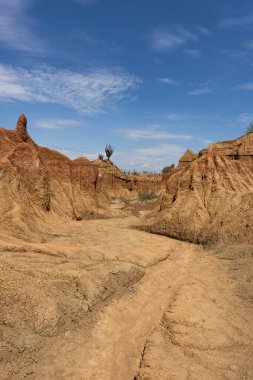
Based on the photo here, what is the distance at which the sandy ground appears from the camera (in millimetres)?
6152

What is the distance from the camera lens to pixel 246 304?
336 inches

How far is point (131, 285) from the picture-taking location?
995 cm

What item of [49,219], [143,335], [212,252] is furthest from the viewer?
[49,219]

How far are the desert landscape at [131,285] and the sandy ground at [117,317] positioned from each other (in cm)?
2

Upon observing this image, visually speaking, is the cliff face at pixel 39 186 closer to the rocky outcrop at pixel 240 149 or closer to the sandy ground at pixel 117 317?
the sandy ground at pixel 117 317

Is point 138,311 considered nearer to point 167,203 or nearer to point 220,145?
point 167,203

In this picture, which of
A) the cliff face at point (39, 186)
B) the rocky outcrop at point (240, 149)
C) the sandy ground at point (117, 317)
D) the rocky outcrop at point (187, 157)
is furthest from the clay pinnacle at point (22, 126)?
the rocky outcrop at point (187, 157)

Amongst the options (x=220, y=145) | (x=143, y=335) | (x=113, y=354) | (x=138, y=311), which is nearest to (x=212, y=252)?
(x=138, y=311)

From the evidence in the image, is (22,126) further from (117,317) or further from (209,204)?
(117,317)

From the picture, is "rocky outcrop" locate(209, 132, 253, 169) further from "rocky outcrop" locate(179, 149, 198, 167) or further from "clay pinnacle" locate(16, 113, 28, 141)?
"clay pinnacle" locate(16, 113, 28, 141)

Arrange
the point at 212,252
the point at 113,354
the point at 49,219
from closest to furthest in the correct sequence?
the point at 113,354
the point at 212,252
the point at 49,219

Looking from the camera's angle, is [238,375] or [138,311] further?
[138,311]

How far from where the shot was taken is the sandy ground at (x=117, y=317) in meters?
6.15

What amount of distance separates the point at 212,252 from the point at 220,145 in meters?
27.5
